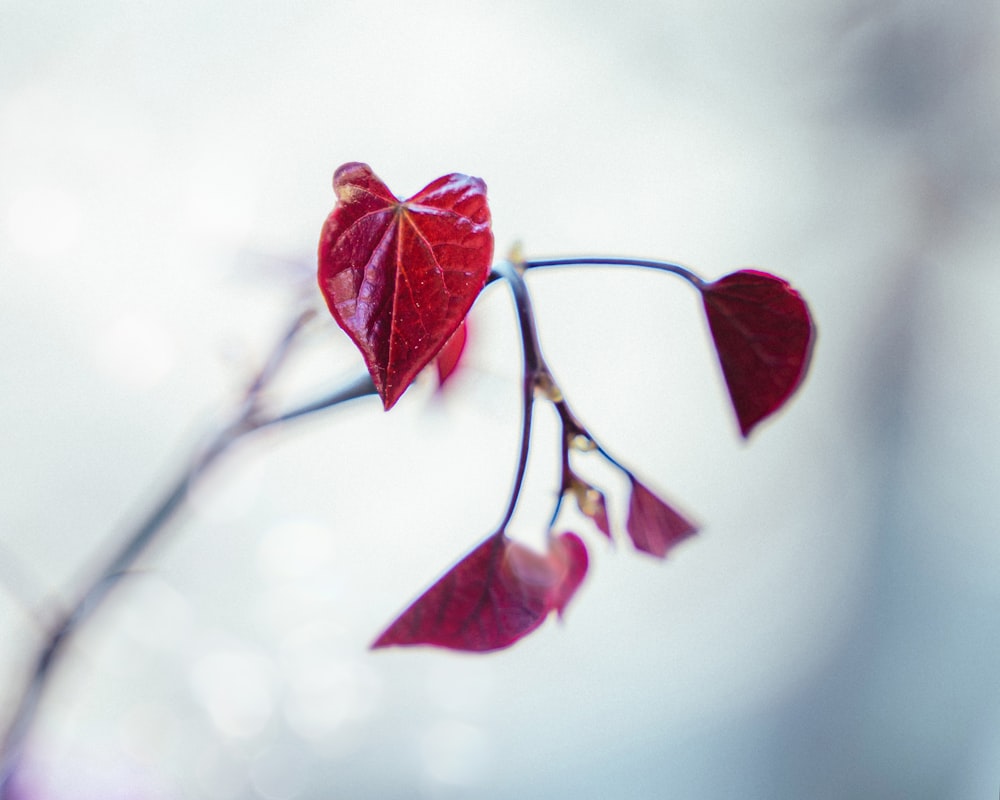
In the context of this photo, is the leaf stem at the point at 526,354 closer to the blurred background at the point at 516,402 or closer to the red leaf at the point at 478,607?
the red leaf at the point at 478,607

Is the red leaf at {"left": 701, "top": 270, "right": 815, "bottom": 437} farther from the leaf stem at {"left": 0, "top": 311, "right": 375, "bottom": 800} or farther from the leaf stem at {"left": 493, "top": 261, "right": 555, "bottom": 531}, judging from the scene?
the leaf stem at {"left": 0, "top": 311, "right": 375, "bottom": 800}

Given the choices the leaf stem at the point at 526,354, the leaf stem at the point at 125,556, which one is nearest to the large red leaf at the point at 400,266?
the leaf stem at the point at 526,354

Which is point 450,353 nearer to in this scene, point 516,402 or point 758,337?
point 758,337

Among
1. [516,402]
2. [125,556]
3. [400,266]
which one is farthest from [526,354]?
[516,402]

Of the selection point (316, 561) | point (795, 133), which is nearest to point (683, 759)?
point (316, 561)

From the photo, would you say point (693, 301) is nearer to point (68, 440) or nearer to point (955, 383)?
point (955, 383)

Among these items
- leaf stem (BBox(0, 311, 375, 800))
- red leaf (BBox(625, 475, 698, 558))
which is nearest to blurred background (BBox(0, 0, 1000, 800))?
leaf stem (BBox(0, 311, 375, 800))
